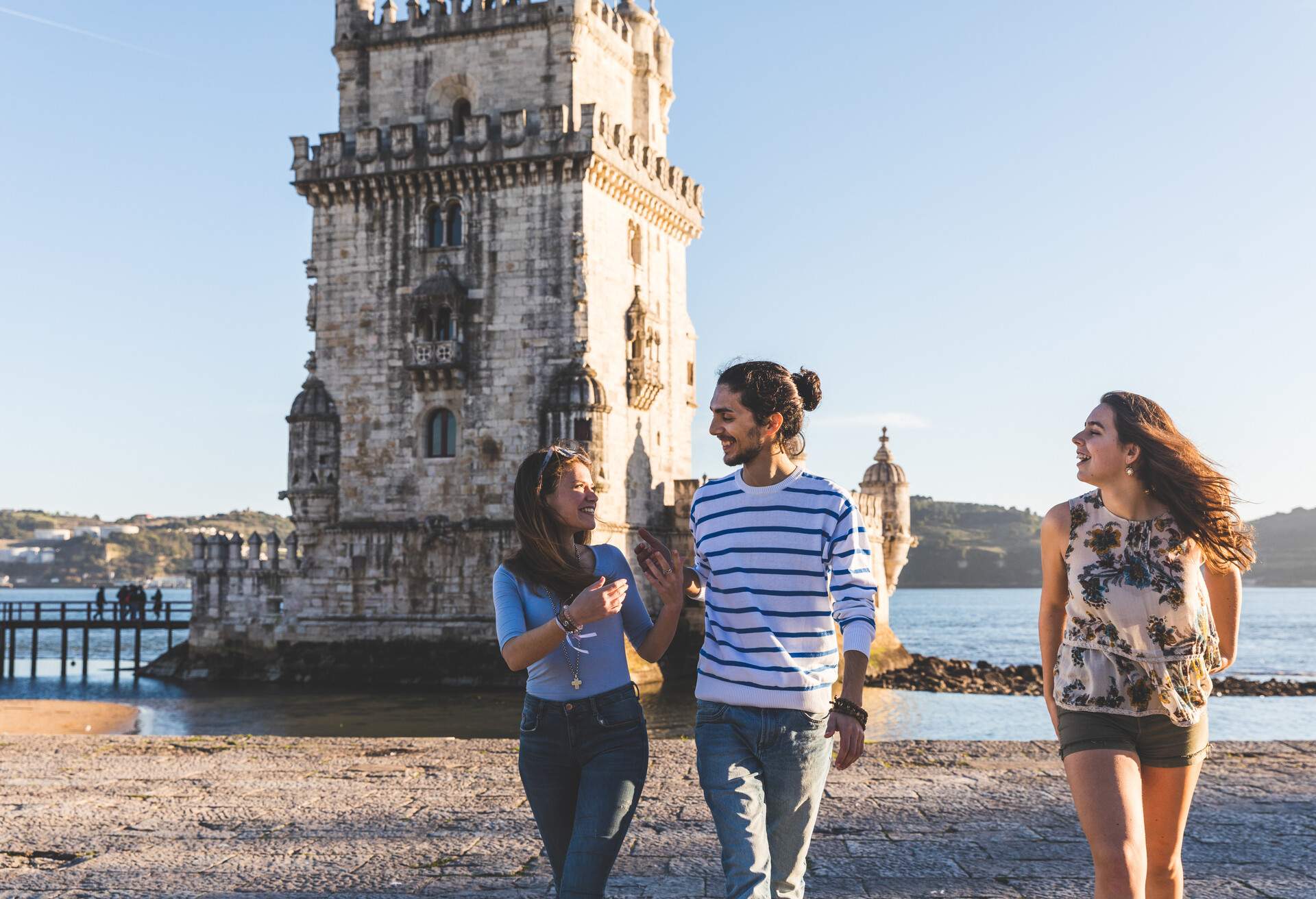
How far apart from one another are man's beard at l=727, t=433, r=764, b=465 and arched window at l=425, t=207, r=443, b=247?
29840 mm

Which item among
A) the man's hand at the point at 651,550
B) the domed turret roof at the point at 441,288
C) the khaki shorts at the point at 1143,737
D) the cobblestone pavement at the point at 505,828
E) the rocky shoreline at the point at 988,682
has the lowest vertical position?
the rocky shoreline at the point at 988,682

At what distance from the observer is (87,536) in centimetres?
18225

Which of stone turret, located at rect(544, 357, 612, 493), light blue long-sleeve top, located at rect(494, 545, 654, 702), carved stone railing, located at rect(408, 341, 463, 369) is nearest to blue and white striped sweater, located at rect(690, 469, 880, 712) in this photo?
light blue long-sleeve top, located at rect(494, 545, 654, 702)

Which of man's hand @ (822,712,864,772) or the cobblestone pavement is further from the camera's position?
the cobblestone pavement

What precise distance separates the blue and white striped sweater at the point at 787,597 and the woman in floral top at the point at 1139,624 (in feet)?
2.99

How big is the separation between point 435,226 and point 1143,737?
1219 inches

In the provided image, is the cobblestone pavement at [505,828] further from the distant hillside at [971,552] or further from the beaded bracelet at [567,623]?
the distant hillside at [971,552]

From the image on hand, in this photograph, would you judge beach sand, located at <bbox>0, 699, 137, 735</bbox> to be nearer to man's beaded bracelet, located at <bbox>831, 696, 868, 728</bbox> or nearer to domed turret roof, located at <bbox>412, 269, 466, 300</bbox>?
domed turret roof, located at <bbox>412, 269, 466, 300</bbox>

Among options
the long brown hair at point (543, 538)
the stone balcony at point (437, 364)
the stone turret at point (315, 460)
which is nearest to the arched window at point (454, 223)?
the stone balcony at point (437, 364)

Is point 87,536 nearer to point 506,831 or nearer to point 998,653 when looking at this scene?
point 998,653

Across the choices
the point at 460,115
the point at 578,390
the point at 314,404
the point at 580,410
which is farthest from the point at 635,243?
the point at 314,404

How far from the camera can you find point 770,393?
5.61 metres

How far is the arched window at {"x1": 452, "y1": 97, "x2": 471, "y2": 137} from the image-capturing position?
114ft

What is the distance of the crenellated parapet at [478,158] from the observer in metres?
33.0
